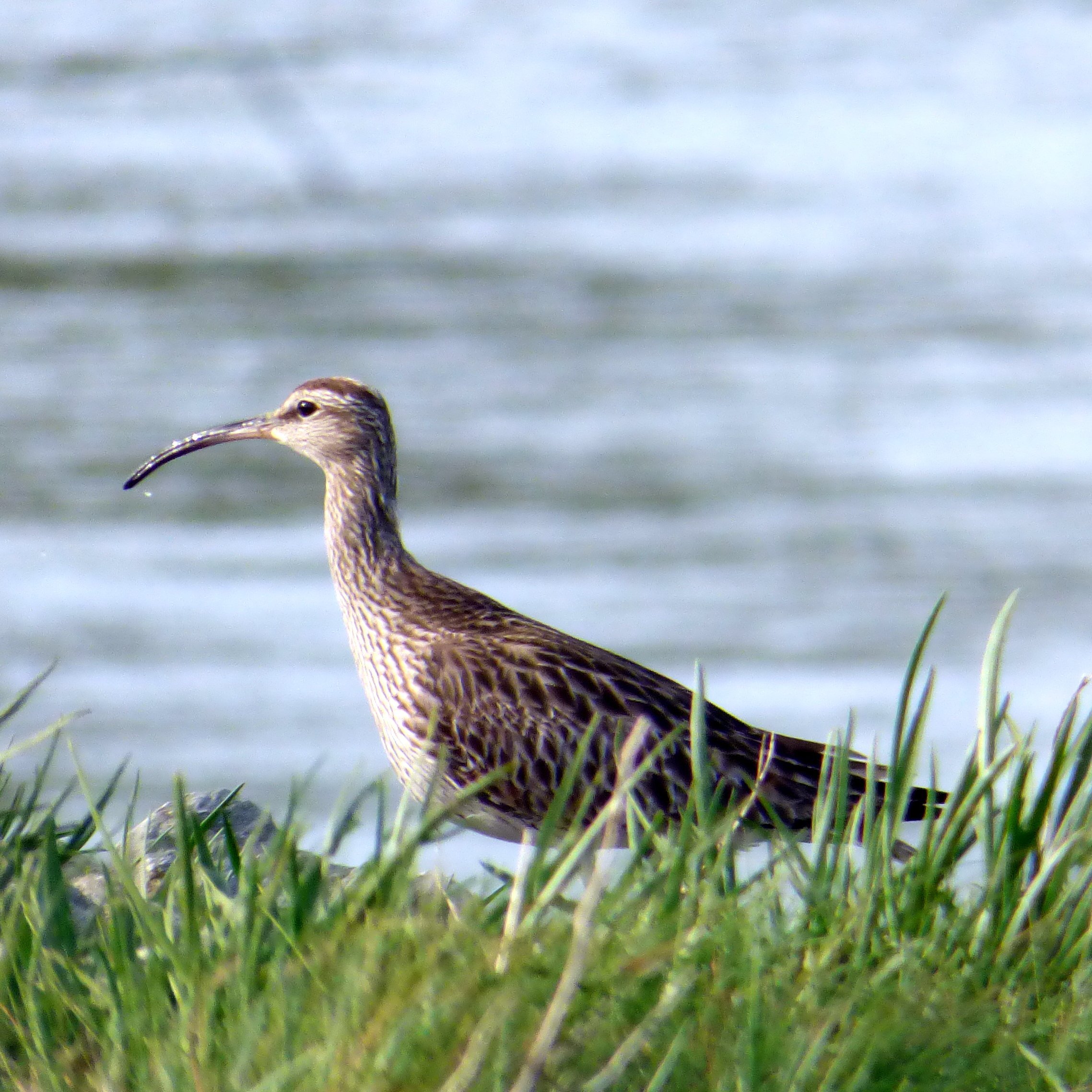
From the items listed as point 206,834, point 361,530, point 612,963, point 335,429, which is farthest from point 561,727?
point 612,963

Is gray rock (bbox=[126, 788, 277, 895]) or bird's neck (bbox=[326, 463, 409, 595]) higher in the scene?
bird's neck (bbox=[326, 463, 409, 595])

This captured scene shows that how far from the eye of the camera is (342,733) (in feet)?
39.4

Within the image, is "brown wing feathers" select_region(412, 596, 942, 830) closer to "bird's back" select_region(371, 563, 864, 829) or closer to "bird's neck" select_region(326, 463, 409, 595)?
"bird's back" select_region(371, 563, 864, 829)

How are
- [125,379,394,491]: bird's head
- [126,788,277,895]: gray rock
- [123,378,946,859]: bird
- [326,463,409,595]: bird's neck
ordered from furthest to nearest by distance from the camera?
1. [125,379,394,491]: bird's head
2. [326,463,409,595]: bird's neck
3. [123,378,946,859]: bird
4. [126,788,277,895]: gray rock

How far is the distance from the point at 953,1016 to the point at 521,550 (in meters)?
10.8

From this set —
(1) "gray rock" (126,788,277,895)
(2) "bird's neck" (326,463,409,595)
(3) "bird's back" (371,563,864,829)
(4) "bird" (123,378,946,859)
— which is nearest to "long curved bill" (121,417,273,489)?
(2) "bird's neck" (326,463,409,595)

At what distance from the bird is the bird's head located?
553 mm

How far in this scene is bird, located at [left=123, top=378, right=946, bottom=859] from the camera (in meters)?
6.56

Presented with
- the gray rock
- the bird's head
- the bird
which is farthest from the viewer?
the bird's head

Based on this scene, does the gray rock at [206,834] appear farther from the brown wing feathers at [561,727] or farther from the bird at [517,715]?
the brown wing feathers at [561,727]

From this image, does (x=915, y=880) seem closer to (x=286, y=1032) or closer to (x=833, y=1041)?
(x=833, y=1041)

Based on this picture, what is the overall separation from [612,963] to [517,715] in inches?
126

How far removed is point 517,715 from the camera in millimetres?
6812

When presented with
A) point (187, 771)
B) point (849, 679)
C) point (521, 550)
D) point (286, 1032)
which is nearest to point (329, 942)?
point (286, 1032)
